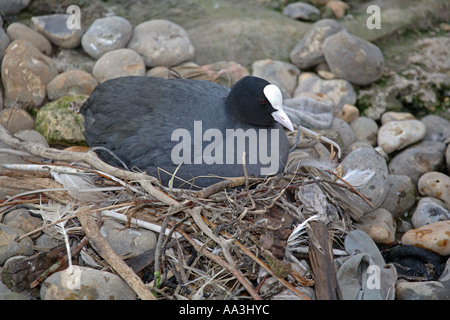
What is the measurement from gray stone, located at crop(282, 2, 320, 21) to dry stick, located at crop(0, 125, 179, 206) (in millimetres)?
3646

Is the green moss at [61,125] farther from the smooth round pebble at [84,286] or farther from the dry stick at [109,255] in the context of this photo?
the smooth round pebble at [84,286]

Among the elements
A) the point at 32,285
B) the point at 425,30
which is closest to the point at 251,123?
the point at 32,285

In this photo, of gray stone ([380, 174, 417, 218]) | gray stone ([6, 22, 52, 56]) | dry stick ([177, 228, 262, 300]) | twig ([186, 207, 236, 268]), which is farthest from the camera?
gray stone ([6, 22, 52, 56])

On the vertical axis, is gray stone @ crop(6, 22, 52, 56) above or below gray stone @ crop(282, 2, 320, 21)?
above

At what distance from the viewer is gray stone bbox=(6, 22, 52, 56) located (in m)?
4.79

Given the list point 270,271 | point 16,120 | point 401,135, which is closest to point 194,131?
point 270,271

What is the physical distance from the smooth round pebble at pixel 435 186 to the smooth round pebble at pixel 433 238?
629 mm

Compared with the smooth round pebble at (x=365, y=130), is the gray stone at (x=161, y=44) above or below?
above

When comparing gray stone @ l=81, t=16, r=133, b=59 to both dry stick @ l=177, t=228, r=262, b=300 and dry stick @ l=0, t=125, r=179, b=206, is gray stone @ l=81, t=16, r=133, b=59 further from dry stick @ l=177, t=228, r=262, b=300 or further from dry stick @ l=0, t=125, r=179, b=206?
dry stick @ l=177, t=228, r=262, b=300

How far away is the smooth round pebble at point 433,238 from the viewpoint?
340 cm

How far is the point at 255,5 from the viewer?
611cm

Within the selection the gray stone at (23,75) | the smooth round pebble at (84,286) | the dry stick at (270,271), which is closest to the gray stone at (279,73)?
the gray stone at (23,75)

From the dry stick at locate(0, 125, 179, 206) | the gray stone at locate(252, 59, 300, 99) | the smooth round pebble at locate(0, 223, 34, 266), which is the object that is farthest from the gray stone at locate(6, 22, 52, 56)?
the smooth round pebble at locate(0, 223, 34, 266)

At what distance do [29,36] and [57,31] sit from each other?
312mm
